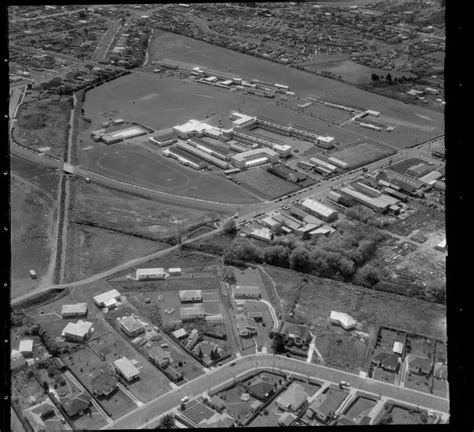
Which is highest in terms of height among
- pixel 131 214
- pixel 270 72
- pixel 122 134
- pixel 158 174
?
pixel 270 72

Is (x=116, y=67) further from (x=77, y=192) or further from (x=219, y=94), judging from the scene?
(x=77, y=192)

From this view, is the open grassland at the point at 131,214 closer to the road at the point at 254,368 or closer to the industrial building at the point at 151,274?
the industrial building at the point at 151,274

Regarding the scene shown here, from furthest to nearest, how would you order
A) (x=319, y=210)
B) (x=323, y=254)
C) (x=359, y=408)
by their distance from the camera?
1. (x=319, y=210)
2. (x=323, y=254)
3. (x=359, y=408)

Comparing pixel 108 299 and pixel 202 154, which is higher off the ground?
pixel 202 154

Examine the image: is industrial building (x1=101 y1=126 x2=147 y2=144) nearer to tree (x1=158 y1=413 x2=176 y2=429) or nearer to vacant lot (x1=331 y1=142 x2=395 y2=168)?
vacant lot (x1=331 y1=142 x2=395 y2=168)

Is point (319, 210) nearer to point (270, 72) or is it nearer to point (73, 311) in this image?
point (73, 311)

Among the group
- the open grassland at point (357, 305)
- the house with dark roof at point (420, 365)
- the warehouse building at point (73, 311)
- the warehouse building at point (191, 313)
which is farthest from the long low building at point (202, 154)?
the house with dark roof at point (420, 365)

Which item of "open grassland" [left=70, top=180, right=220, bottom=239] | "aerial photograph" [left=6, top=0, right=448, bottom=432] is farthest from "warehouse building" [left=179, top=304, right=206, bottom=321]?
"open grassland" [left=70, top=180, right=220, bottom=239]

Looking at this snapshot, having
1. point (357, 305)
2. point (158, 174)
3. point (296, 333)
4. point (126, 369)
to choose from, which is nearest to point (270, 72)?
point (158, 174)
